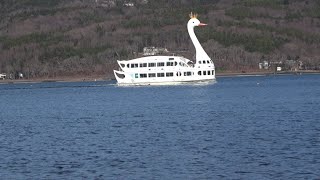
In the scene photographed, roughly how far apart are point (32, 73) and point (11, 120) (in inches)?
5277

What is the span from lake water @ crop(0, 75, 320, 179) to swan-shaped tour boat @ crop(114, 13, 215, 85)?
43.4 meters

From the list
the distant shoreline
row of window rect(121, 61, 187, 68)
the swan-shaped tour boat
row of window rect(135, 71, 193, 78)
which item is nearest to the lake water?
row of window rect(121, 61, 187, 68)

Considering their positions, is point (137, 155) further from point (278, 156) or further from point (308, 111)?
point (308, 111)

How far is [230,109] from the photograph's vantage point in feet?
226

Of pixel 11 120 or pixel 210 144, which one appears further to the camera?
pixel 11 120

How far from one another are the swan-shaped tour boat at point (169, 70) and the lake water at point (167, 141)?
142 feet

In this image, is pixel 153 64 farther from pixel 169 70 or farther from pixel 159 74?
pixel 169 70

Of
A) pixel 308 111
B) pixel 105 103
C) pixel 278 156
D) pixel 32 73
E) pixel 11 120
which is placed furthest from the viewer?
pixel 32 73

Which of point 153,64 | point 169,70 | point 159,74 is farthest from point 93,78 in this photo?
point 169,70

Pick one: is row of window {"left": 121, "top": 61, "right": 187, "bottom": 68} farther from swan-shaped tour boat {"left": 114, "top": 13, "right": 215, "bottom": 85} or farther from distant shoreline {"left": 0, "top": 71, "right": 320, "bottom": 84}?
distant shoreline {"left": 0, "top": 71, "right": 320, "bottom": 84}

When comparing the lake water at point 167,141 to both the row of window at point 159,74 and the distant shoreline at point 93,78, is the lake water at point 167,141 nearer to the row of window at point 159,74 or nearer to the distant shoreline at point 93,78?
the row of window at point 159,74

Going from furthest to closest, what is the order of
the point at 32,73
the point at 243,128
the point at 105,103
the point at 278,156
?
the point at 32,73
the point at 105,103
the point at 243,128
the point at 278,156

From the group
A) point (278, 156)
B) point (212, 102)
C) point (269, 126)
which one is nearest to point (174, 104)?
point (212, 102)

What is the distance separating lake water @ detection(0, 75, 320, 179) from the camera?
3734cm
